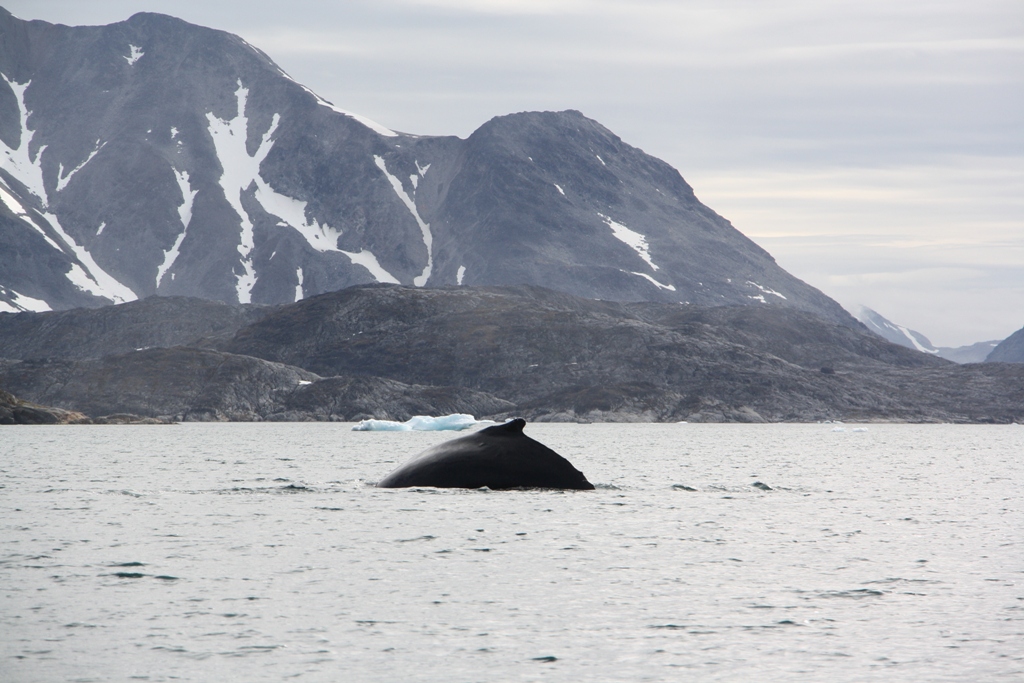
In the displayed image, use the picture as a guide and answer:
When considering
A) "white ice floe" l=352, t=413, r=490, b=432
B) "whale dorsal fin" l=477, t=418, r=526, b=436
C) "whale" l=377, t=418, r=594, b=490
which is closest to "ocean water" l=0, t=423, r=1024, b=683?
"whale" l=377, t=418, r=594, b=490

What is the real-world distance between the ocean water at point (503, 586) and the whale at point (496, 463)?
0.83 m

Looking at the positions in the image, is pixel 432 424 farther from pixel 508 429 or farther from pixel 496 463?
pixel 508 429

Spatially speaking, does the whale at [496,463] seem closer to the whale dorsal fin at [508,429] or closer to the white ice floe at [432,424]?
the whale dorsal fin at [508,429]

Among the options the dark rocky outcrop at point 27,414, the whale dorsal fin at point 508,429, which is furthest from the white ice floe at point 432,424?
the whale dorsal fin at point 508,429

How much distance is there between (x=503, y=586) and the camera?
907 inches

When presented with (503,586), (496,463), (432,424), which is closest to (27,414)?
(432,424)

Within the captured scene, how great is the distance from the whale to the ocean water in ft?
2.72

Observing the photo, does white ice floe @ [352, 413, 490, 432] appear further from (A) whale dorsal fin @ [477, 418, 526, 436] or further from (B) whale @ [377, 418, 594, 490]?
(A) whale dorsal fin @ [477, 418, 526, 436]

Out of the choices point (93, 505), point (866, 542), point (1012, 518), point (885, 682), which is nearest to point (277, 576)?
point (885, 682)

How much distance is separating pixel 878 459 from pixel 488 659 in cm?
8788

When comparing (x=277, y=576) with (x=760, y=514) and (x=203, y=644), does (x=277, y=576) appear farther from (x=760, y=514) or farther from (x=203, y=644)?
(x=760, y=514)

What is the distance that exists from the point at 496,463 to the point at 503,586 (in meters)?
18.4

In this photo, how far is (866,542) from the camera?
31344 mm

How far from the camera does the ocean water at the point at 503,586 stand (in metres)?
16.2
